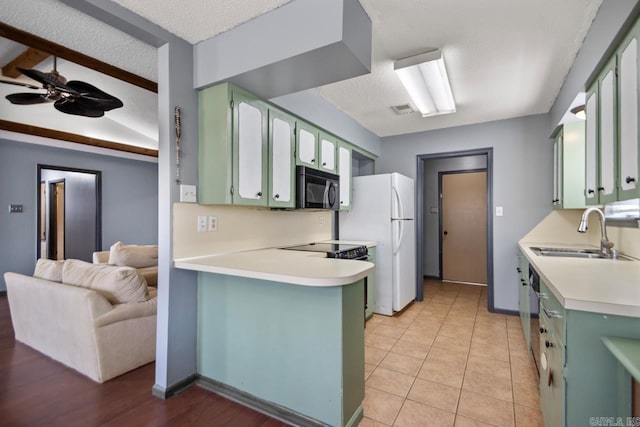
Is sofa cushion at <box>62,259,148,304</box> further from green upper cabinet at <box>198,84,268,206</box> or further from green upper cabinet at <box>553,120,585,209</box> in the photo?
green upper cabinet at <box>553,120,585,209</box>

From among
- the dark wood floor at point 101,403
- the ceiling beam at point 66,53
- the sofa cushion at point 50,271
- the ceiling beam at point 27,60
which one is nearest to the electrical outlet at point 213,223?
the dark wood floor at point 101,403

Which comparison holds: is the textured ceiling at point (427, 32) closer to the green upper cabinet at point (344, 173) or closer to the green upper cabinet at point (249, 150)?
the green upper cabinet at point (249, 150)

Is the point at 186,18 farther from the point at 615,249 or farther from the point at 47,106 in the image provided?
the point at 47,106

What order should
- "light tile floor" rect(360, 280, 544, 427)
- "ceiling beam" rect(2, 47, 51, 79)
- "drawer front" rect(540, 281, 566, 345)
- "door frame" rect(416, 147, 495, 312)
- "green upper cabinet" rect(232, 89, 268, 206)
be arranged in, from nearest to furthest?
"drawer front" rect(540, 281, 566, 345) → "light tile floor" rect(360, 280, 544, 427) → "green upper cabinet" rect(232, 89, 268, 206) → "ceiling beam" rect(2, 47, 51, 79) → "door frame" rect(416, 147, 495, 312)

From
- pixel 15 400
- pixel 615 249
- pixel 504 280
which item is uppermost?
pixel 615 249

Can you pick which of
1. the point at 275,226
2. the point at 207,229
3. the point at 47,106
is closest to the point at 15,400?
the point at 207,229

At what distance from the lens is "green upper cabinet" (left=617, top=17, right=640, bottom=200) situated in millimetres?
1399

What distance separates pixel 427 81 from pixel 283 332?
7.53ft

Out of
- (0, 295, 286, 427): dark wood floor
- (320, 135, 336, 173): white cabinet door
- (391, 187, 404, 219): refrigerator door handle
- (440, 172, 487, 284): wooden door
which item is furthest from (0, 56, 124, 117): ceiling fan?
(440, 172, 487, 284): wooden door

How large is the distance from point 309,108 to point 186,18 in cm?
132

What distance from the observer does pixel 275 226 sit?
9.71 feet

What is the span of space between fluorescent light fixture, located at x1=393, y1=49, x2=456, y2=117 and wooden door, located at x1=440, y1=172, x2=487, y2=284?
100.0 inches

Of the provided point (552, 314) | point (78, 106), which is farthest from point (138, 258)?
point (552, 314)

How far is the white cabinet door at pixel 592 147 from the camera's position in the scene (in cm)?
196
